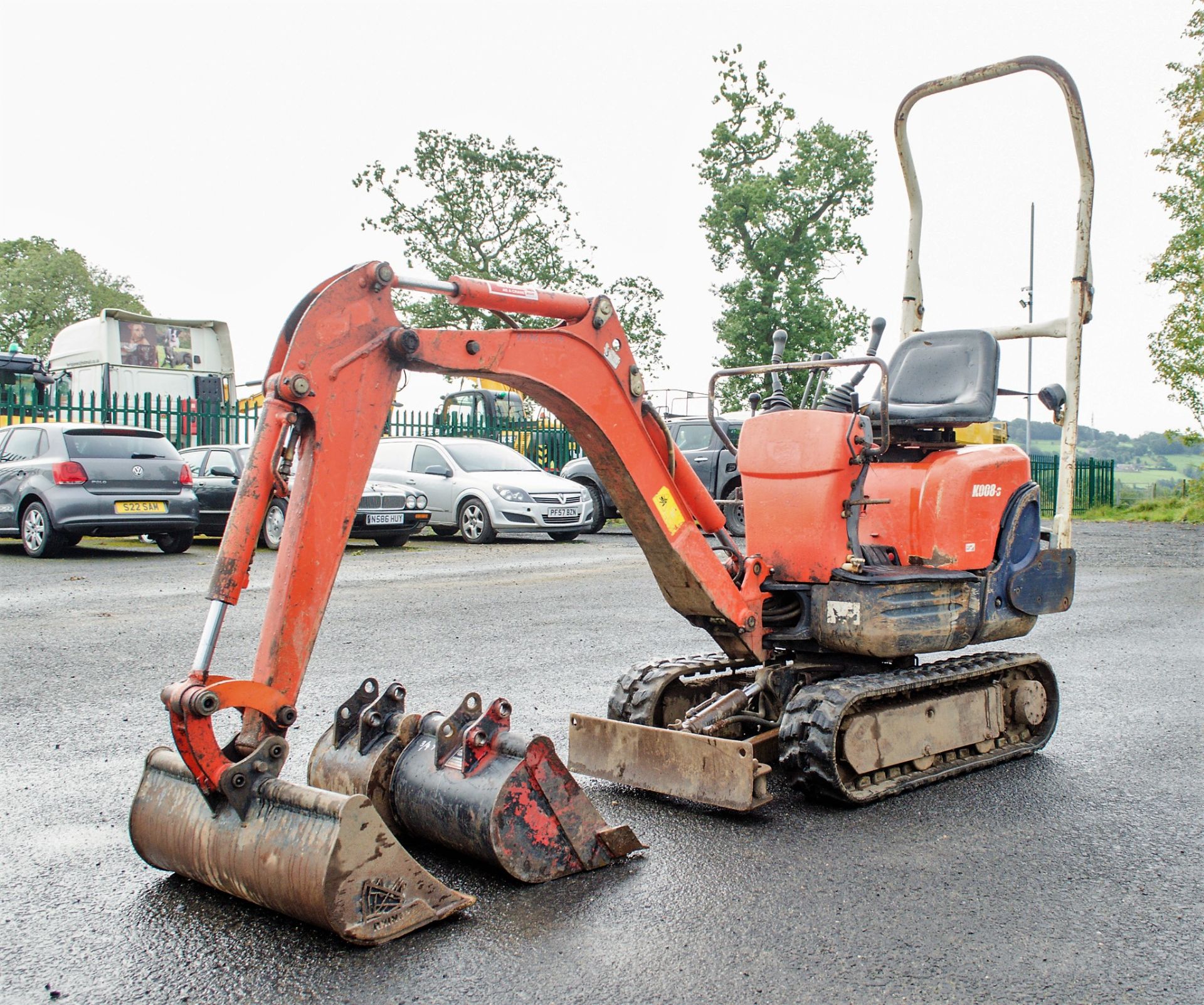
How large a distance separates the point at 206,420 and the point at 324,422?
20.0 meters

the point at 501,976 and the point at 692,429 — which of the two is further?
the point at 692,429

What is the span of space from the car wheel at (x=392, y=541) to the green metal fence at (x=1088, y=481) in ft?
79.9

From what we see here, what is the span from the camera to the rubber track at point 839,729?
4.83 m

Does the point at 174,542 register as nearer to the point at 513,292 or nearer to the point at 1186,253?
the point at 513,292

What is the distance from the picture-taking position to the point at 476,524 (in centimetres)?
1858

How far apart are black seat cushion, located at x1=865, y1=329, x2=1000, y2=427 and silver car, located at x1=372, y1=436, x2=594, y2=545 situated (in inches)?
483

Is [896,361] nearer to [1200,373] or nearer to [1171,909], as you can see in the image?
[1171,909]

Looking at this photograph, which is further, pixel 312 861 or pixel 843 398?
pixel 843 398

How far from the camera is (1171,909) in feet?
12.6

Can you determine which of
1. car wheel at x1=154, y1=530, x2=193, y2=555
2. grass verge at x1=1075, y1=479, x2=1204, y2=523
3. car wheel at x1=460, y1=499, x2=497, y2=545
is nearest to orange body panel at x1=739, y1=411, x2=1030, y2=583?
car wheel at x1=154, y1=530, x2=193, y2=555

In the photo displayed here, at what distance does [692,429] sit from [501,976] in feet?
60.3

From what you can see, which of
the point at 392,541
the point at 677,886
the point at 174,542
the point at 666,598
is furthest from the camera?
the point at 392,541

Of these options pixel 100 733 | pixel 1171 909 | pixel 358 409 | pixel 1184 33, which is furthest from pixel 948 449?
pixel 1184 33

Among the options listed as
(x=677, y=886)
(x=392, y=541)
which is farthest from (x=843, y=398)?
(x=392, y=541)
